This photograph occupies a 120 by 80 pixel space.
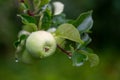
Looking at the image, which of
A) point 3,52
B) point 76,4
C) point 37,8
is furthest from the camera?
point 3,52

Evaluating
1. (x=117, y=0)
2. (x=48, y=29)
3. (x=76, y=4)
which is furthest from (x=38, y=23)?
(x=76, y=4)

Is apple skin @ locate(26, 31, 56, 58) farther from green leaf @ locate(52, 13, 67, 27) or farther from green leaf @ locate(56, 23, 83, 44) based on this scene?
green leaf @ locate(52, 13, 67, 27)

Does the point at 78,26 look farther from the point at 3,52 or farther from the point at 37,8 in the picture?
the point at 3,52

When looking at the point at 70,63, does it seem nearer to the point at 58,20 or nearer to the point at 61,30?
the point at 58,20

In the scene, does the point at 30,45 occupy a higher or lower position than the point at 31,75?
higher

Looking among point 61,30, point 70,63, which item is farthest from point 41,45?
point 70,63

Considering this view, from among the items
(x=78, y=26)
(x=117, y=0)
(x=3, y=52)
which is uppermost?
(x=78, y=26)

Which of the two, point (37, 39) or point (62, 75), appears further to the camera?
point (62, 75)

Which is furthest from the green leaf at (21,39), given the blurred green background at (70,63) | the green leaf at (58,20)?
the blurred green background at (70,63)

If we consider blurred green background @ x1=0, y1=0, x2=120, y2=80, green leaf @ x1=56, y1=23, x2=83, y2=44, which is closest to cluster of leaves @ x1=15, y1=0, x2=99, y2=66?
green leaf @ x1=56, y1=23, x2=83, y2=44
